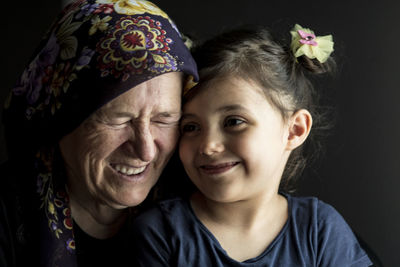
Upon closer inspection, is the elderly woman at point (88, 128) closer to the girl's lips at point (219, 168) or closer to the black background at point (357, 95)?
the girl's lips at point (219, 168)

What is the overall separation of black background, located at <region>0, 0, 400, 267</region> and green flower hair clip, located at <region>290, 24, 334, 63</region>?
0.28 meters

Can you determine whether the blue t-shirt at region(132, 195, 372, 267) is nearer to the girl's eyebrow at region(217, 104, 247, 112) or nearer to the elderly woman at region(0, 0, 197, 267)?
the elderly woman at region(0, 0, 197, 267)

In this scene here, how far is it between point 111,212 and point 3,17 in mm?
1121

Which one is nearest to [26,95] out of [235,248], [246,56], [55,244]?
[55,244]

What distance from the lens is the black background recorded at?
1843mm

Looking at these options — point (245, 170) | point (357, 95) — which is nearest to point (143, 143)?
point (245, 170)

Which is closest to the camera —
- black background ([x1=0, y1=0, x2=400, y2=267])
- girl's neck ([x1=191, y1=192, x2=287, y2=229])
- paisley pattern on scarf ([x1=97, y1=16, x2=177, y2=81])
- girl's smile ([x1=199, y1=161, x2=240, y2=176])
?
paisley pattern on scarf ([x1=97, y1=16, x2=177, y2=81])

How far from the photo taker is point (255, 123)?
1447 mm

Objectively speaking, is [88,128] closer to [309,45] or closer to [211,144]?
[211,144]

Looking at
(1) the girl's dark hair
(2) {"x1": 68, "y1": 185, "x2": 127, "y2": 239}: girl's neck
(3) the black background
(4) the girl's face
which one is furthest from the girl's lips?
(3) the black background

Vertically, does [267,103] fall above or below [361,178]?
above

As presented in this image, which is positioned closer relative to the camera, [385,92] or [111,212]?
[111,212]

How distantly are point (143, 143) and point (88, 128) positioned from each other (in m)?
0.17

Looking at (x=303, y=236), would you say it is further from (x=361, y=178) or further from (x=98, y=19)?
(x=98, y=19)
